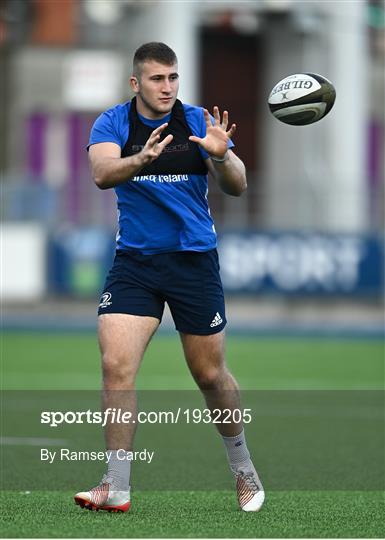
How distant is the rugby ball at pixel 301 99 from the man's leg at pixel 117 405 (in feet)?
4.81

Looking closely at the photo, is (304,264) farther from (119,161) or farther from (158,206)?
(119,161)

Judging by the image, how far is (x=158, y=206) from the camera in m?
7.30

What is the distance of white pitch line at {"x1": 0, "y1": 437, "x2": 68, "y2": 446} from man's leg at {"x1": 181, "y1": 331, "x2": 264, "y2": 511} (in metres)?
2.99

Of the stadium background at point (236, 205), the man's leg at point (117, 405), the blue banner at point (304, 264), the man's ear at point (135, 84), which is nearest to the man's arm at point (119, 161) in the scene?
the man's ear at point (135, 84)

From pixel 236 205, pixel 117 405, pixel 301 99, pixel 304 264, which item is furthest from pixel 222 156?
pixel 236 205

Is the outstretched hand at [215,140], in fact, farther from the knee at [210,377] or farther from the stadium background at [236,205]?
the stadium background at [236,205]

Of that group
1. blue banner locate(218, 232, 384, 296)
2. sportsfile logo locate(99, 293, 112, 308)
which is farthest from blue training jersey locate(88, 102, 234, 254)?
blue banner locate(218, 232, 384, 296)

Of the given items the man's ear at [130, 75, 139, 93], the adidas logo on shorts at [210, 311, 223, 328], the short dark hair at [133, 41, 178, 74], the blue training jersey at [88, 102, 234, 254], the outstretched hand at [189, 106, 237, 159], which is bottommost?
the adidas logo on shorts at [210, 311, 223, 328]

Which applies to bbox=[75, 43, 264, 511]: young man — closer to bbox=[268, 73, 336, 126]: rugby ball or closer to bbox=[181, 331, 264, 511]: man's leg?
bbox=[181, 331, 264, 511]: man's leg

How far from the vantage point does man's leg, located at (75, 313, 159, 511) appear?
23.1 feet

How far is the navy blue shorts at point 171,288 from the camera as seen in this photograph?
7.27m

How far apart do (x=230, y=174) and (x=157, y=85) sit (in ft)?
1.86

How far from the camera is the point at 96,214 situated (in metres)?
24.0

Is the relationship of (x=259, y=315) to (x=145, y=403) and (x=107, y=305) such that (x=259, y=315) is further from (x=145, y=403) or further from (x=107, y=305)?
(x=107, y=305)
